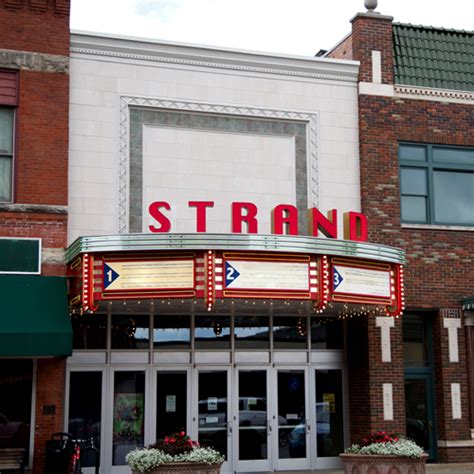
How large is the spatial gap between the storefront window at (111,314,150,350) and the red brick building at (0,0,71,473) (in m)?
1.86

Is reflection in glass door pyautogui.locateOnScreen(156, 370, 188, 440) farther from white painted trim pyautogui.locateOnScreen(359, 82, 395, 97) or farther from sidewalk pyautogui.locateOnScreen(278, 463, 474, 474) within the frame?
white painted trim pyautogui.locateOnScreen(359, 82, 395, 97)

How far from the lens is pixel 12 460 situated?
17594mm

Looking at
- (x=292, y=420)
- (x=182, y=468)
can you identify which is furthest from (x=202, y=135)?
(x=182, y=468)

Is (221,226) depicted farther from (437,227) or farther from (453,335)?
(453,335)

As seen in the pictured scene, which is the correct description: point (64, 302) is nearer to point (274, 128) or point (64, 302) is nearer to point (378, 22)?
point (274, 128)

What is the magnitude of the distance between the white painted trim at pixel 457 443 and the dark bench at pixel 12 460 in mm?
9958

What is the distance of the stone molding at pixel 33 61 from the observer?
62.9 ft

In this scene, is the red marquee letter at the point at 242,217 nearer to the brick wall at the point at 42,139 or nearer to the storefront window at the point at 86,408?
the brick wall at the point at 42,139

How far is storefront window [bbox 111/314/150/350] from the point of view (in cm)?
2020

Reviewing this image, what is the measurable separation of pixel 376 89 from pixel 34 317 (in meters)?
10.4

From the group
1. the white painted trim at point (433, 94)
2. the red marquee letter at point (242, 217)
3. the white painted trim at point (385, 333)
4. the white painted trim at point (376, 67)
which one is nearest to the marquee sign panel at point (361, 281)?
the red marquee letter at point (242, 217)

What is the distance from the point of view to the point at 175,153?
67.7ft

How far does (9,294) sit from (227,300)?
4.44m

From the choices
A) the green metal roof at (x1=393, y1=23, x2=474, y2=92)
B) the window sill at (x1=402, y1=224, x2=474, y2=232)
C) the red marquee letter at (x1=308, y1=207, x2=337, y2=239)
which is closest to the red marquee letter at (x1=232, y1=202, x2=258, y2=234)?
the red marquee letter at (x1=308, y1=207, x2=337, y2=239)
